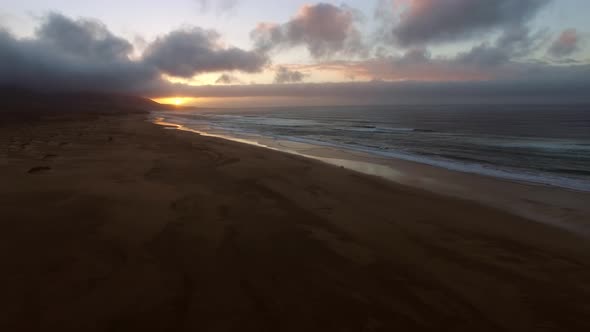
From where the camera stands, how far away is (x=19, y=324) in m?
3.29

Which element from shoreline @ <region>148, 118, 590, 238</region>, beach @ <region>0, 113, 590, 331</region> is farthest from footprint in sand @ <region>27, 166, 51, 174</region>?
shoreline @ <region>148, 118, 590, 238</region>

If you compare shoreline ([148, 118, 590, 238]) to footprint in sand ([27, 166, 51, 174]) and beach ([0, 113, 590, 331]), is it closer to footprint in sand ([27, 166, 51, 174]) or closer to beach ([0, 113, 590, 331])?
beach ([0, 113, 590, 331])

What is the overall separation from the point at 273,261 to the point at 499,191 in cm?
979

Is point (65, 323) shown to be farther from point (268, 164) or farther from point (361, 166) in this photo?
point (361, 166)

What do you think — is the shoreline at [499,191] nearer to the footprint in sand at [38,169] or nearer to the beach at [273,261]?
the beach at [273,261]

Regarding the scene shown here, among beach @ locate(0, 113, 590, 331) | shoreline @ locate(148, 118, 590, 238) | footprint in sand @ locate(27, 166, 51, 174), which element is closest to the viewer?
beach @ locate(0, 113, 590, 331)

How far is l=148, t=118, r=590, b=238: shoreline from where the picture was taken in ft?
27.4

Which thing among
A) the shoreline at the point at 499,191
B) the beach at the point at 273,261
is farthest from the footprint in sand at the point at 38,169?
the shoreline at the point at 499,191

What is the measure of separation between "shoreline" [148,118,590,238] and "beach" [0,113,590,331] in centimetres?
37

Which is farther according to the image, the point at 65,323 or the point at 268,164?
the point at 268,164

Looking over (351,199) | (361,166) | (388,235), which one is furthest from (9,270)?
(361,166)

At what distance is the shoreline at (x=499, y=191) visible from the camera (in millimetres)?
8344

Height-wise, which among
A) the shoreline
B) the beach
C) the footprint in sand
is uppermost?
the footprint in sand

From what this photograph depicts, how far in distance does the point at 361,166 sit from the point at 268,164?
463 cm
